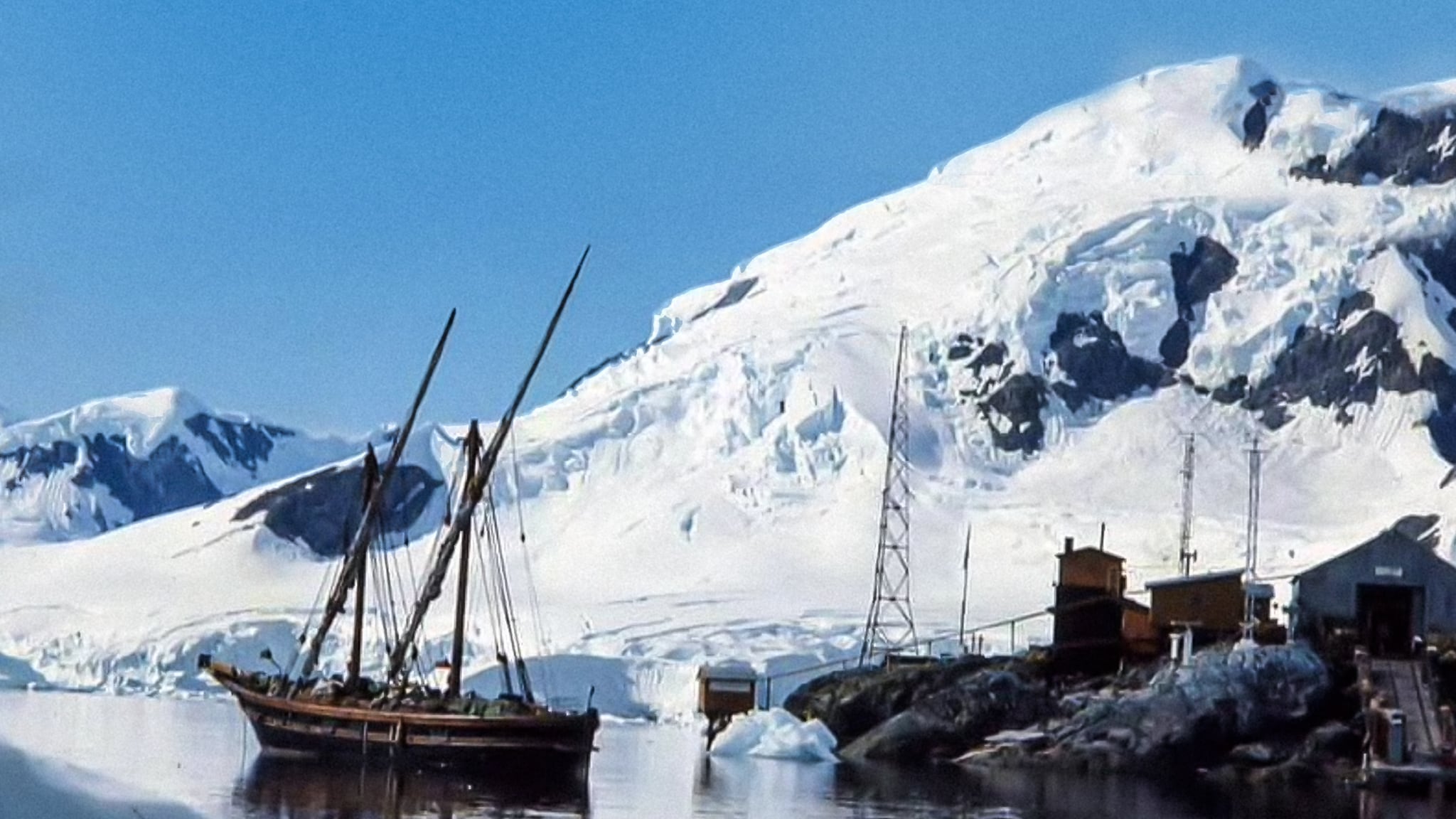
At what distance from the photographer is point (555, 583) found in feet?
513

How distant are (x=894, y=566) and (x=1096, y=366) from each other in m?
38.1

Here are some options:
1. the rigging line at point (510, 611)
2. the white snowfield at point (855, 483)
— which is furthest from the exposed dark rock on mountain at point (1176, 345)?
the rigging line at point (510, 611)

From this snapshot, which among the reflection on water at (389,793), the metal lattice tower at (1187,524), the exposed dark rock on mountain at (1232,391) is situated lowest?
the reflection on water at (389,793)

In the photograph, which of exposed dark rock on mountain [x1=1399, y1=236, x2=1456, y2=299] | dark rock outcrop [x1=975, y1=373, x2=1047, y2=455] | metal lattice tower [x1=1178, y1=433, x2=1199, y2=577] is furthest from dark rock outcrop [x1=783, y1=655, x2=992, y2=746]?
exposed dark rock on mountain [x1=1399, y1=236, x2=1456, y2=299]

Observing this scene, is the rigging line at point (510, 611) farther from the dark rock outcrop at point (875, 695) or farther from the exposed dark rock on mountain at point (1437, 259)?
the exposed dark rock on mountain at point (1437, 259)

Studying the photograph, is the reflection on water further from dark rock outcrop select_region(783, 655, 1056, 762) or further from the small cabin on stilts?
the small cabin on stilts

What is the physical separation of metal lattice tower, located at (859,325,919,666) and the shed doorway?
→ 2303 cm

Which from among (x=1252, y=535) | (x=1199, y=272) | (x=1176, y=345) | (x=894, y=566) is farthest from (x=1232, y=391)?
(x=1252, y=535)

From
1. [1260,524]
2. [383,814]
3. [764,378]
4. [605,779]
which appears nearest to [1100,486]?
[1260,524]

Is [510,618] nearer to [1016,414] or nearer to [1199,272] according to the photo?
[1016,414]

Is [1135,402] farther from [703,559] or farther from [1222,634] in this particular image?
[1222,634]

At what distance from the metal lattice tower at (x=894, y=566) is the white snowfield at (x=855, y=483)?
62.3 inches

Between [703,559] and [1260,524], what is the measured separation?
33.9 meters

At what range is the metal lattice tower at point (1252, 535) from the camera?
84.2 metres
